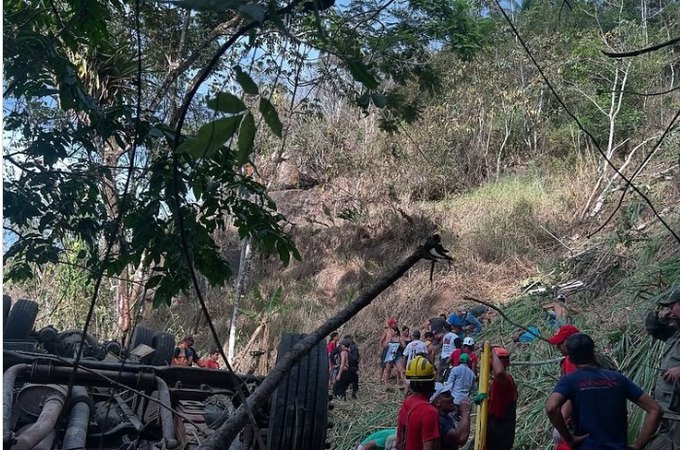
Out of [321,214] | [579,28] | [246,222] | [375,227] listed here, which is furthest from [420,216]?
[246,222]

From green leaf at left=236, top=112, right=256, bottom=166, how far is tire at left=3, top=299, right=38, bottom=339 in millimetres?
6515

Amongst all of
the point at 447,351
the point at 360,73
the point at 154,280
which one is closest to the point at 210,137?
the point at 360,73

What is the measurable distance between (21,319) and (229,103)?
22.0ft

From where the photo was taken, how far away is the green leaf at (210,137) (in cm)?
131

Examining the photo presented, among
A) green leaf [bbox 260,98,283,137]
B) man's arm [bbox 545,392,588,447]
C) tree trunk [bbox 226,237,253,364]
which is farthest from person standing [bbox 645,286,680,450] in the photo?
tree trunk [bbox 226,237,253,364]

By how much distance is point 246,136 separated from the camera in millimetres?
1372

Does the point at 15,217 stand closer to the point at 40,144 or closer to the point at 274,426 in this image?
the point at 40,144

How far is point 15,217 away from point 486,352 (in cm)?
320

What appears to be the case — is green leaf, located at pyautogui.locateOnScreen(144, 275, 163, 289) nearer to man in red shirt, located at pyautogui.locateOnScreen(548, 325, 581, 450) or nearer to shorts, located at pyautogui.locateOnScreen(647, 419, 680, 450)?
man in red shirt, located at pyautogui.locateOnScreen(548, 325, 581, 450)

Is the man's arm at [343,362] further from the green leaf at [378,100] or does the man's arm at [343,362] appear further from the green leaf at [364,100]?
the green leaf at [378,100]

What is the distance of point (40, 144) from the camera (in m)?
4.19

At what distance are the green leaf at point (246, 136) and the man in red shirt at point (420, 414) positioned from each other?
10.7 ft

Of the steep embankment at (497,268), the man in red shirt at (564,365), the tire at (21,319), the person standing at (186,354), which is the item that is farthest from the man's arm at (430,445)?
the person standing at (186,354)

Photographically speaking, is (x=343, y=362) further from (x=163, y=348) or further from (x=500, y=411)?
(x=500, y=411)
